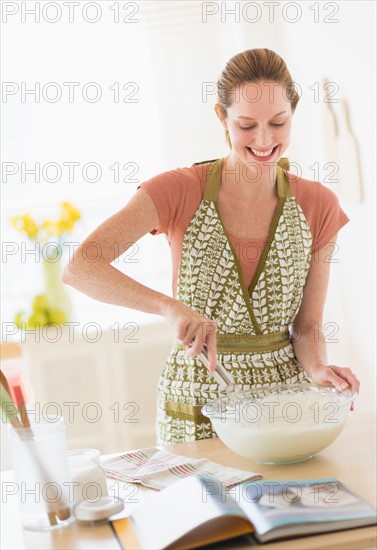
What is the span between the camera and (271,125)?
182 centimetres

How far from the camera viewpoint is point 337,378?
1667 mm

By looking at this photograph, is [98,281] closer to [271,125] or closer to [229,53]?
[271,125]

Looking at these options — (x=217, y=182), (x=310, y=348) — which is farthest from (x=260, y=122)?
(x=310, y=348)

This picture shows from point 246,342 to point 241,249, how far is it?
8.3 inches

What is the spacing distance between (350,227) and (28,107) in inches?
60.9

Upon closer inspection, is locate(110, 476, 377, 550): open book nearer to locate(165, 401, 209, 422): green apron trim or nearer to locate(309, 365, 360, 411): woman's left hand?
locate(309, 365, 360, 411): woman's left hand

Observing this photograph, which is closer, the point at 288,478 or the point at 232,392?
the point at 288,478

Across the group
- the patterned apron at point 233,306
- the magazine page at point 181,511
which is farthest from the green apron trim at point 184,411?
the magazine page at point 181,511

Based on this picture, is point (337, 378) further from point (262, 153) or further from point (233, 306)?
point (262, 153)

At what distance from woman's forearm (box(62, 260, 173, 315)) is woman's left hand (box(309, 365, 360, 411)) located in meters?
0.37

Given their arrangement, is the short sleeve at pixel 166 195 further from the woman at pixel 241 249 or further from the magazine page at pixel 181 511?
the magazine page at pixel 181 511

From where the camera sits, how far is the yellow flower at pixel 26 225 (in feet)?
11.7

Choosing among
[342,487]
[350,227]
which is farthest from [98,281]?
[350,227]

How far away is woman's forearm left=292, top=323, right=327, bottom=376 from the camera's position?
5.97 feet
